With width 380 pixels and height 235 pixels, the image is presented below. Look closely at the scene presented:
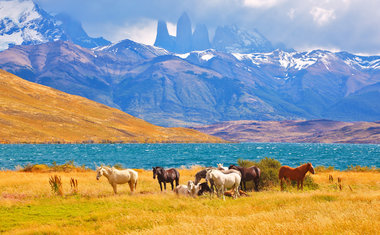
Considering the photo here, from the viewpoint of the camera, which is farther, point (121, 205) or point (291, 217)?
point (121, 205)

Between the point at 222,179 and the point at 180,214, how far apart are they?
5317 mm

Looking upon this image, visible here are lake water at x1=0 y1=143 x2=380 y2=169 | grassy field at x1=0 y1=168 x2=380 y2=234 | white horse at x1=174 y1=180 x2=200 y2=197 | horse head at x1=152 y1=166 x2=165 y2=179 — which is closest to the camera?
grassy field at x1=0 y1=168 x2=380 y2=234

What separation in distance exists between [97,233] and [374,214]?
10.8 metres

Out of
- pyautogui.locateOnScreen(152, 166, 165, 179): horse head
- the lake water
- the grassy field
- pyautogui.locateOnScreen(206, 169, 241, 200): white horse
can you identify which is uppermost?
the lake water

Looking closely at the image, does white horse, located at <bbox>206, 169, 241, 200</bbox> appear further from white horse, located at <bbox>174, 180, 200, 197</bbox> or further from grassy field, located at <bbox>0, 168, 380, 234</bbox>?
white horse, located at <bbox>174, 180, 200, 197</bbox>

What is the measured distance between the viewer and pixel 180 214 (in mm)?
16469

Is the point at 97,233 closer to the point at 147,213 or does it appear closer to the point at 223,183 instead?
the point at 147,213

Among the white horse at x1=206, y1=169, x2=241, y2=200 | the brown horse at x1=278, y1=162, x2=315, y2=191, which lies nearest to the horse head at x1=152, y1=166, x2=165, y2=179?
the white horse at x1=206, y1=169, x2=241, y2=200

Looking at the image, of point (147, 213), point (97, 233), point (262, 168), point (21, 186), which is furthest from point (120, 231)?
point (262, 168)

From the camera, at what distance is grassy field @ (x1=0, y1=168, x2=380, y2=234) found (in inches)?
484

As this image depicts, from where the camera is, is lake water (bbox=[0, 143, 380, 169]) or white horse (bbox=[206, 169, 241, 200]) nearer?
white horse (bbox=[206, 169, 241, 200])

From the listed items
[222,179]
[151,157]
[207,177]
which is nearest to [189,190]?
[207,177]

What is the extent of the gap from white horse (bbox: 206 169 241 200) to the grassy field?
1.05m

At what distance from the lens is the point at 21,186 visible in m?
27.4
